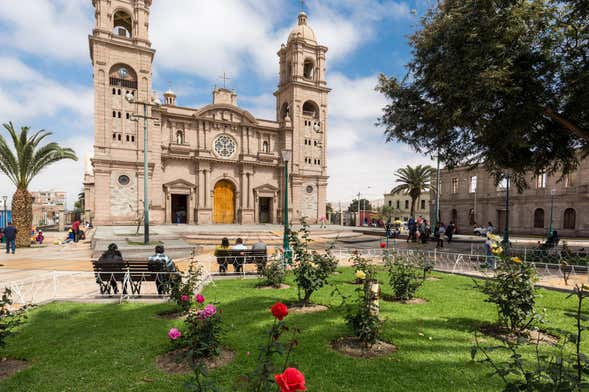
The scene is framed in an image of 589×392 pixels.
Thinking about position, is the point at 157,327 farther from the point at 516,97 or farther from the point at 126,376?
the point at 516,97

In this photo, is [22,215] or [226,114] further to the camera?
[226,114]

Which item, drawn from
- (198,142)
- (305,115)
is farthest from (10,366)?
(305,115)

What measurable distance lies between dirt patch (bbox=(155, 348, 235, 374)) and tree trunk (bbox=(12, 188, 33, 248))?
19.8m

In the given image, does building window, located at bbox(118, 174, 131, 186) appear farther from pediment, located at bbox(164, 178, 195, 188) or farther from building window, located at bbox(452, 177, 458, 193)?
building window, located at bbox(452, 177, 458, 193)

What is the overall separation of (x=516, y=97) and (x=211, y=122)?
30.9m

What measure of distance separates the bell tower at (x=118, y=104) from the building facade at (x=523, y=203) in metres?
32.8

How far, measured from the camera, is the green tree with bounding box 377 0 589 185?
40.6 feet

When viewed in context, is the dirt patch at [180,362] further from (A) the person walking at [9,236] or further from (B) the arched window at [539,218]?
(B) the arched window at [539,218]

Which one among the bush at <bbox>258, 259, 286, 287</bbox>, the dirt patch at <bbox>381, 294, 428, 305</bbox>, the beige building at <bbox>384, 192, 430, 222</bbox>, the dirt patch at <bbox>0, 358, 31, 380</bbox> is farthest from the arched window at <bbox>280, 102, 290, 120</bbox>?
the beige building at <bbox>384, 192, 430, 222</bbox>

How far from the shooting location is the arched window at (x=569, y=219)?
31.1m

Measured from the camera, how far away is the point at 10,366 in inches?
172

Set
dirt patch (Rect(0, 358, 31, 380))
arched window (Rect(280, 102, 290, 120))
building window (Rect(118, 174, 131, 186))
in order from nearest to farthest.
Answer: dirt patch (Rect(0, 358, 31, 380))
building window (Rect(118, 174, 131, 186))
arched window (Rect(280, 102, 290, 120))

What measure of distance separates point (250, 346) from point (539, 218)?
131 ft

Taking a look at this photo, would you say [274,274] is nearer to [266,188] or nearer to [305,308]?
[305,308]
